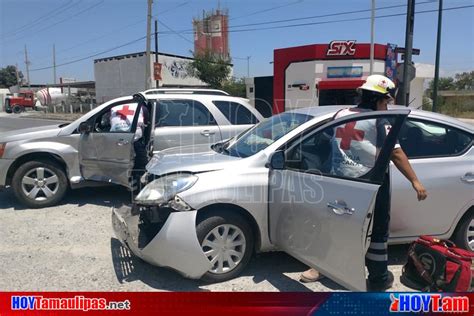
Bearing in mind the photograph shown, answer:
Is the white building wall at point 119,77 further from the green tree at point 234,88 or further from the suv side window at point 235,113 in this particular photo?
the suv side window at point 235,113

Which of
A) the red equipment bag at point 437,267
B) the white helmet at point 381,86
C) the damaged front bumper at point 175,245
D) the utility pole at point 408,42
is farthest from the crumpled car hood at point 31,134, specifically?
the utility pole at point 408,42

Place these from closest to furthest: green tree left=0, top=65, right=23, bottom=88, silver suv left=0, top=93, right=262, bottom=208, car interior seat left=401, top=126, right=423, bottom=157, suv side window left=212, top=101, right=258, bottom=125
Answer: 1. car interior seat left=401, top=126, right=423, bottom=157
2. silver suv left=0, top=93, right=262, bottom=208
3. suv side window left=212, top=101, right=258, bottom=125
4. green tree left=0, top=65, right=23, bottom=88

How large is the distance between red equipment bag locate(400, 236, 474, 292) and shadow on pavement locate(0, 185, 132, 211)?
438 cm

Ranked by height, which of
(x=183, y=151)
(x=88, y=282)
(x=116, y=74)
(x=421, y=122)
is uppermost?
(x=116, y=74)

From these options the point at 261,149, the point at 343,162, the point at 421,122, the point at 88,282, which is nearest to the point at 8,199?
the point at 88,282

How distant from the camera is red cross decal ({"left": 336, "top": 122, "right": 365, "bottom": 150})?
135 inches

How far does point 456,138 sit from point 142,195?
3.25m

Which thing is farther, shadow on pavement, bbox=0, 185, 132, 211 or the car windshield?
shadow on pavement, bbox=0, 185, 132, 211

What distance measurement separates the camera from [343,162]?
3.40 meters

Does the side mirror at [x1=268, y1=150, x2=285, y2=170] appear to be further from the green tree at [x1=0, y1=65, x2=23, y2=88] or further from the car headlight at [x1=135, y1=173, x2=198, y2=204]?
the green tree at [x1=0, y1=65, x2=23, y2=88]

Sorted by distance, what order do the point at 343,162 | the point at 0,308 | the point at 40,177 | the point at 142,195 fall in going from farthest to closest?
the point at 40,177
the point at 142,195
the point at 343,162
the point at 0,308

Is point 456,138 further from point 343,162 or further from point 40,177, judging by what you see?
point 40,177

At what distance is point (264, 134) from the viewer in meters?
4.36

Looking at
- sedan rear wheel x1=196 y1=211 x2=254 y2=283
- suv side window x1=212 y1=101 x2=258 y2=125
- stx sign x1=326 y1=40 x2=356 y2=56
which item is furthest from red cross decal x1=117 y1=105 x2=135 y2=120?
stx sign x1=326 y1=40 x2=356 y2=56
